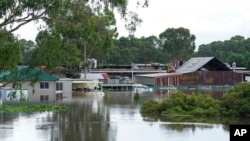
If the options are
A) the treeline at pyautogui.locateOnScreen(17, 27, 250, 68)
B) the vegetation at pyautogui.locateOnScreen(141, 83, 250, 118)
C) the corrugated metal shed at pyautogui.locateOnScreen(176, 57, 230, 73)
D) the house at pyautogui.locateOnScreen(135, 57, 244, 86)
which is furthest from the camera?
the treeline at pyautogui.locateOnScreen(17, 27, 250, 68)

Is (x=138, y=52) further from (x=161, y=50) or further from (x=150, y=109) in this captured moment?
(x=150, y=109)

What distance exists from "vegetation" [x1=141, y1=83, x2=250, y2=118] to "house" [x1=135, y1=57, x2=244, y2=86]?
41.2 meters

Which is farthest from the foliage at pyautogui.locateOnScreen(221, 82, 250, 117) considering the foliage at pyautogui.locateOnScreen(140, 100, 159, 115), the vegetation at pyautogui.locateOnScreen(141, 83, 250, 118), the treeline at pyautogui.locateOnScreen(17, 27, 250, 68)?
the treeline at pyautogui.locateOnScreen(17, 27, 250, 68)

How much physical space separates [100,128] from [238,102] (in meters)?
8.98

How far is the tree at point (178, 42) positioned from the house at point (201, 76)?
1967 cm

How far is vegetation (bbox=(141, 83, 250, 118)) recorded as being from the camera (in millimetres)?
25359

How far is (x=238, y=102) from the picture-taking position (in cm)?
2566

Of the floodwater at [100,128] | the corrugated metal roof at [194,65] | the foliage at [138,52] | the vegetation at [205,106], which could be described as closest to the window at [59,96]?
the vegetation at [205,106]

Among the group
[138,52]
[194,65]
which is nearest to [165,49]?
→ [138,52]

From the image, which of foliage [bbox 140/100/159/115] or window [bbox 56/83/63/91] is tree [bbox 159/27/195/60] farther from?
foliage [bbox 140/100/159/115]

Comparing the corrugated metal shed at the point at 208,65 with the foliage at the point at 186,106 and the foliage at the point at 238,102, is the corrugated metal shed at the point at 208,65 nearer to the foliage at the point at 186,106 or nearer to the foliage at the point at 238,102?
the foliage at the point at 186,106

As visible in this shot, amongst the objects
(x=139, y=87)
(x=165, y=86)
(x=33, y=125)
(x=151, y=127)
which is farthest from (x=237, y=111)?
(x=165, y=86)

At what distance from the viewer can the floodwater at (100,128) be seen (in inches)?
675

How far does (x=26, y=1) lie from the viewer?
9352mm
